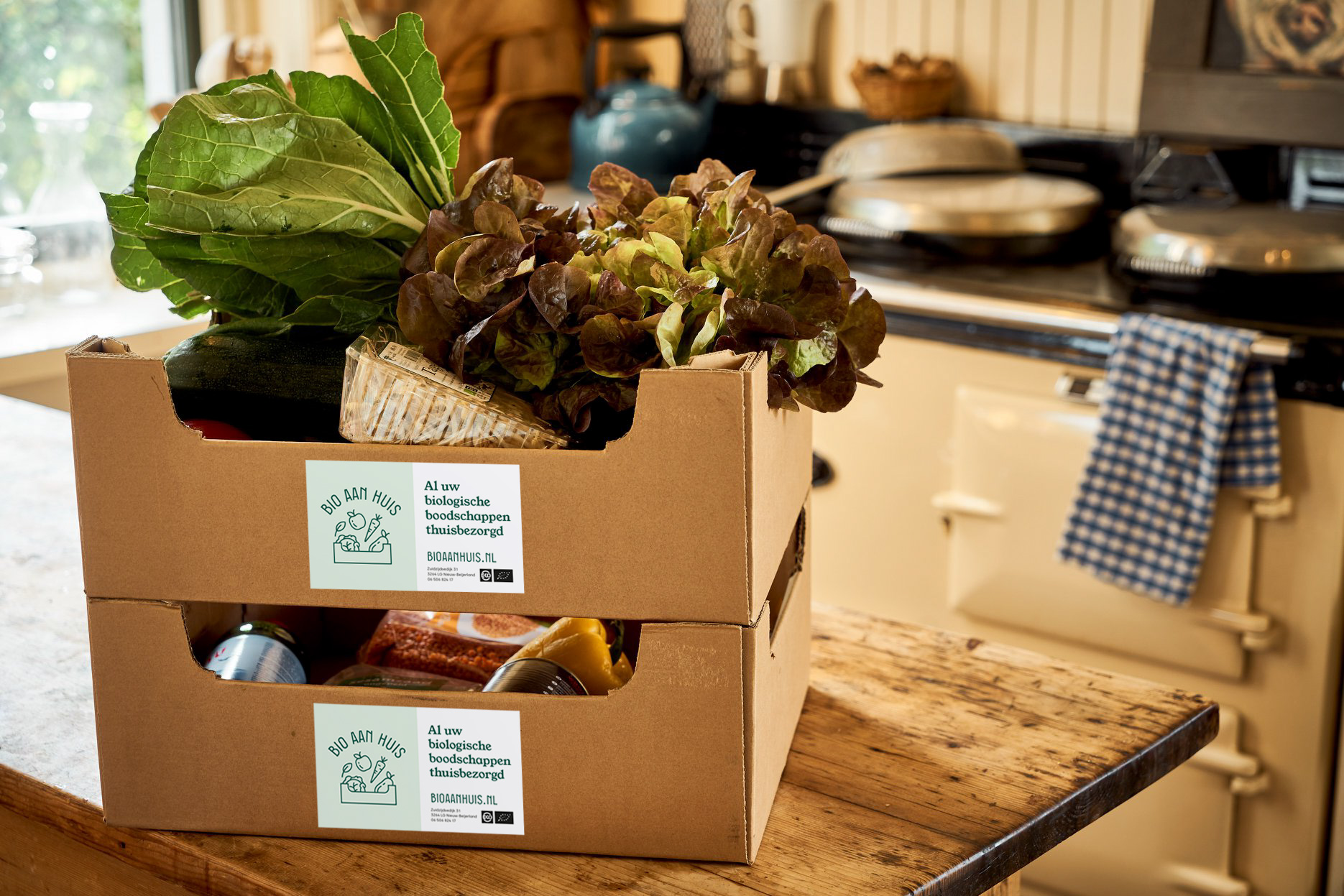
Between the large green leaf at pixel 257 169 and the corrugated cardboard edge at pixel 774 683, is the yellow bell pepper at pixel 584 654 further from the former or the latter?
the large green leaf at pixel 257 169

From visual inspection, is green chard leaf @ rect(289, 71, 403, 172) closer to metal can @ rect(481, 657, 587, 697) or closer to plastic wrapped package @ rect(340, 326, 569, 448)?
plastic wrapped package @ rect(340, 326, 569, 448)

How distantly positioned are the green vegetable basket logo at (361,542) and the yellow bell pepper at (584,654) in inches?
5.3

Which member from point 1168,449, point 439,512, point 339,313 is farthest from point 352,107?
point 1168,449

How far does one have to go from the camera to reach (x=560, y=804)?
78 cm

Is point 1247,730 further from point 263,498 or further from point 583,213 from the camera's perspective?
point 263,498

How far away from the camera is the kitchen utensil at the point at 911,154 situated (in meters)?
2.37

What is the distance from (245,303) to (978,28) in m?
2.10

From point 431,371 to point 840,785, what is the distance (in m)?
0.36

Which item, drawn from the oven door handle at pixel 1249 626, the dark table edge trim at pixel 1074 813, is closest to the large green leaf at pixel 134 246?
the dark table edge trim at pixel 1074 813

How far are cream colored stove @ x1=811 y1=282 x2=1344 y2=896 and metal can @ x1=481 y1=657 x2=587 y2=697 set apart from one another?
1252 millimetres

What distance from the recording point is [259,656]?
828 millimetres

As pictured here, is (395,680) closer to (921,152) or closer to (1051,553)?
(1051,553)

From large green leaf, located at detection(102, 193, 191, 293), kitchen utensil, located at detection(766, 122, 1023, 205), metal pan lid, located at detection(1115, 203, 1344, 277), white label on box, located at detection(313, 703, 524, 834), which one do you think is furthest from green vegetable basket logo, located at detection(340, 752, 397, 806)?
kitchen utensil, located at detection(766, 122, 1023, 205)

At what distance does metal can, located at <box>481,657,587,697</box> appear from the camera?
80 centimetres
